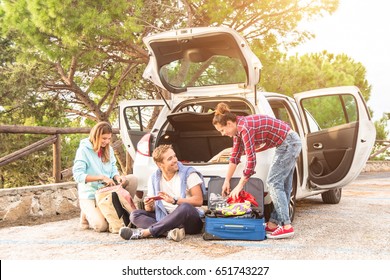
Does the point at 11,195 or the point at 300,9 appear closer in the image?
the point at 11,195

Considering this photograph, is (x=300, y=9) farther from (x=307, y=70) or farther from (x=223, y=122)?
(x=223, y=122)

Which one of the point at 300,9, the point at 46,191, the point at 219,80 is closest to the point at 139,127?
the point at 46,191

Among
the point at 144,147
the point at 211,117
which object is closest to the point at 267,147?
the point at 211,117

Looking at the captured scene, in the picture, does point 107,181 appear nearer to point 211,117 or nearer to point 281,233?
point 211,117

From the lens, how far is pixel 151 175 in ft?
18.2

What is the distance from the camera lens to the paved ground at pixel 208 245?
14.9 feet

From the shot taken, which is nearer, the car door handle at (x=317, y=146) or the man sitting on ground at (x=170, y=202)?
the man sitting on ground at (x=170, y=202)

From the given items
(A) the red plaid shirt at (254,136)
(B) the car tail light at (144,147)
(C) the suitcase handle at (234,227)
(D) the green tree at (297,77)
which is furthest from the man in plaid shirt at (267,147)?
(D) the green tree at (297,77)

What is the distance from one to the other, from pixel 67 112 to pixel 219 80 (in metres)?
8.24

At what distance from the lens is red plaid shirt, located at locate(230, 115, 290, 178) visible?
5.12m

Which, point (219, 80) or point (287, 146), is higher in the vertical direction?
point (219, 80)

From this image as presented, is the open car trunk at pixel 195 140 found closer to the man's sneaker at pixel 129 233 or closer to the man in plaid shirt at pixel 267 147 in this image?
the man in plaid shirt at pixel 267 147

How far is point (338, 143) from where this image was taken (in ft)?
23.9

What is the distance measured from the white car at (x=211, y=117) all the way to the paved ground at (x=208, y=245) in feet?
1.93
